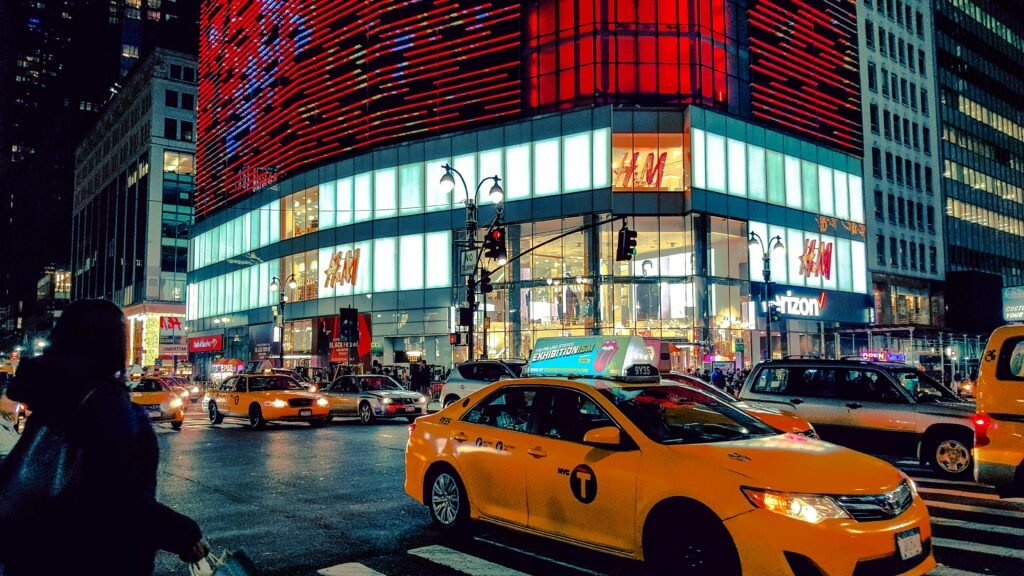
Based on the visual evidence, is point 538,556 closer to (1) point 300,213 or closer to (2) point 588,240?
(2) point 588,240

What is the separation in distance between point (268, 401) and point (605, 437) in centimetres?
1628

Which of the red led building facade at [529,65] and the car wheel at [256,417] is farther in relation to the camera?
the red led building facade at [529,65]

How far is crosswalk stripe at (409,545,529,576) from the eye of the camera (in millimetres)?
6121

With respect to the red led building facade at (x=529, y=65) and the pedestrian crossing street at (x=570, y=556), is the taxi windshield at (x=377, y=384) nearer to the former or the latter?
the pedestrian crossing street at (x=570, y=556)

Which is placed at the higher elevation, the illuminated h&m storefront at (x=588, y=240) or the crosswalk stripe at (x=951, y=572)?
the illuminated h&m storefront at (x=588, y=240)

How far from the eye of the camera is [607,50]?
40031 millimetres

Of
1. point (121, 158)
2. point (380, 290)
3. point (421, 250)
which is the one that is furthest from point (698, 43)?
point (121, 158)

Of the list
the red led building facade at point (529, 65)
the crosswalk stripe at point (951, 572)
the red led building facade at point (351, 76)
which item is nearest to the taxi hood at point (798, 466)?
the crosswalk stripe at point (951, 572)

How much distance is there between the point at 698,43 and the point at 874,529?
128ft

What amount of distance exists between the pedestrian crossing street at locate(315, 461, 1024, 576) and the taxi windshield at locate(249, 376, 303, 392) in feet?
49.0

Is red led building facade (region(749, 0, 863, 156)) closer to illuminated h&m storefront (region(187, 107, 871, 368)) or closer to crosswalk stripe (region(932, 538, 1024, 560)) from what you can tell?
illuminated h&m storefront (region(187, 107, 871, 368))

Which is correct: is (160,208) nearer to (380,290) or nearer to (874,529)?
(380,290)

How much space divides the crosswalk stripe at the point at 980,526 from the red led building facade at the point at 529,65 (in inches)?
1327

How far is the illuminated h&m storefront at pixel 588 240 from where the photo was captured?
3866 centimetres
